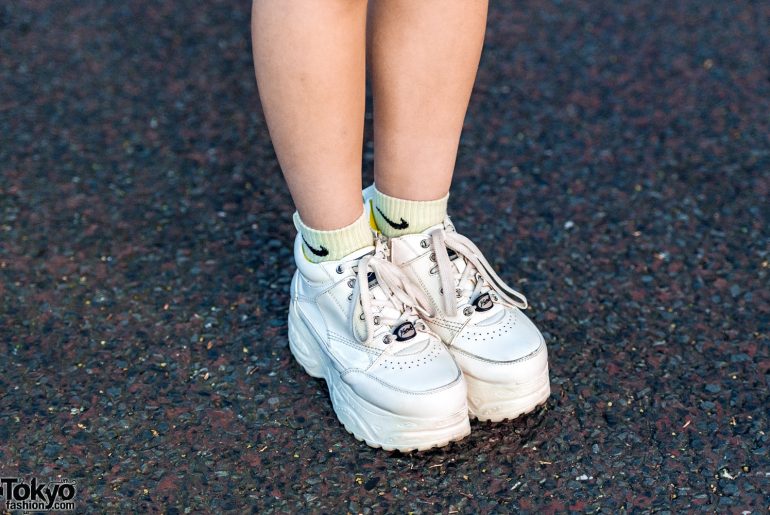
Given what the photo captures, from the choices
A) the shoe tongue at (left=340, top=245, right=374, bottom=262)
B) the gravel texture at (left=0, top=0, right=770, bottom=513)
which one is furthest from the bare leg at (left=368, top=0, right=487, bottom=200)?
the gravel texture at (left=0, top=0, right=770, bottom=513)

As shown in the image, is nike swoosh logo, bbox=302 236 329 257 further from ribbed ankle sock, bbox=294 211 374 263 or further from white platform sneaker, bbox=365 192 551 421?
white platform sneaker, bbox=365 192 551 421

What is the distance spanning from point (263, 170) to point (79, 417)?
909mm

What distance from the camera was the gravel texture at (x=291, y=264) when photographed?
158 cm

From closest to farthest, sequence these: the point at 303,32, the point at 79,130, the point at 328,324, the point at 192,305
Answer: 1. the point at 303,32
2. the point at 328,324
3. the point at 192,305
4. the point at 79,130

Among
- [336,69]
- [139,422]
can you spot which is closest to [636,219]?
[336,69]

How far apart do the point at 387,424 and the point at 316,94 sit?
0.58 metres

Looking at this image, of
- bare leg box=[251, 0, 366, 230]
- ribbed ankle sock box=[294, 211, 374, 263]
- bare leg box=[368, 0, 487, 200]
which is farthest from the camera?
ribbed ankle sock box=[294, 211, 374, 263]

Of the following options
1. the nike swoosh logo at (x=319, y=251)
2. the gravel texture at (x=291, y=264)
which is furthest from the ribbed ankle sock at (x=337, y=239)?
the gravel texture at (x=291, y=264)

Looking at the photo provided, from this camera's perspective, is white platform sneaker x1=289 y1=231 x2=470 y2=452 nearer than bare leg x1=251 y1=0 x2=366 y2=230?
No

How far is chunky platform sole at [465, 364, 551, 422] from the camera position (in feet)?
5.28

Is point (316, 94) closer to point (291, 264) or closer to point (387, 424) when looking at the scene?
point (387, 424)

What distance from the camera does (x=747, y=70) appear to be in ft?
9.11

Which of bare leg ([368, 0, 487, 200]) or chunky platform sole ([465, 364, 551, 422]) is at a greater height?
bare leg ([368, 0, 487, 200])

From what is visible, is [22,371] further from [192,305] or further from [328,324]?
[328,324]
